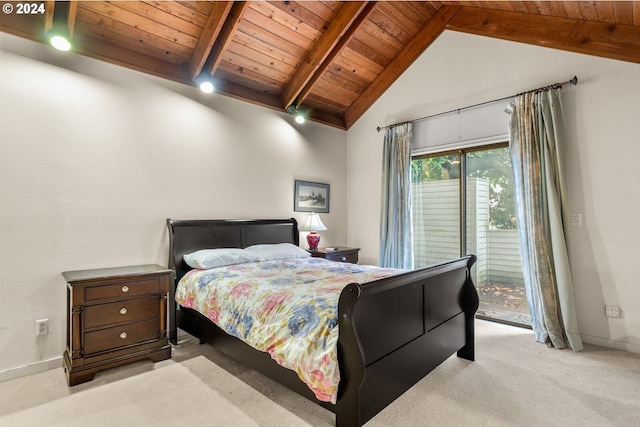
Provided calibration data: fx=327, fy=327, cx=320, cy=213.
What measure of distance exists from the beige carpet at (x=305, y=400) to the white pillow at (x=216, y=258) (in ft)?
2.71

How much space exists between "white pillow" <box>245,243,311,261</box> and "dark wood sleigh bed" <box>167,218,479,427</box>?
0.66 metres

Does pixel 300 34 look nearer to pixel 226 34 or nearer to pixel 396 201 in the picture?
pixel 226 34

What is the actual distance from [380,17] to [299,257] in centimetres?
303

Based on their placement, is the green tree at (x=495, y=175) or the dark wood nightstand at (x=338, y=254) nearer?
the green tree at (x=495, y=175)

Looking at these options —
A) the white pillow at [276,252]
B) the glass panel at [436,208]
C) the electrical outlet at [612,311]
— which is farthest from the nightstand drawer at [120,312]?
the electrical outlet at [612,311]

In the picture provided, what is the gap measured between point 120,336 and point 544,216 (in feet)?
13.2

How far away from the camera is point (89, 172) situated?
2928 millimetres

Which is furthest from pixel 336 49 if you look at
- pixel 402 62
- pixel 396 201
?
pixel 396 201

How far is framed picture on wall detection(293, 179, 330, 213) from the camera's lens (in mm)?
4660

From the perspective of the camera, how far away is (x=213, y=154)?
3.80 m

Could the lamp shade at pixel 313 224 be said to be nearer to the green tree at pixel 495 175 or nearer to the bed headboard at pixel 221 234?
the bed headboard at pixel 221 234

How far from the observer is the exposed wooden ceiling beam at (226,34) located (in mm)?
3025

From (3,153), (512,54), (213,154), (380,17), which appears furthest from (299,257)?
(512,54)

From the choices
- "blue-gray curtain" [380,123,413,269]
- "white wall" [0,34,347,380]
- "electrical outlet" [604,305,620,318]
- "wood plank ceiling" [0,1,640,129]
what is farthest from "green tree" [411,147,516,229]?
"white wall" [0,34,347,380]
